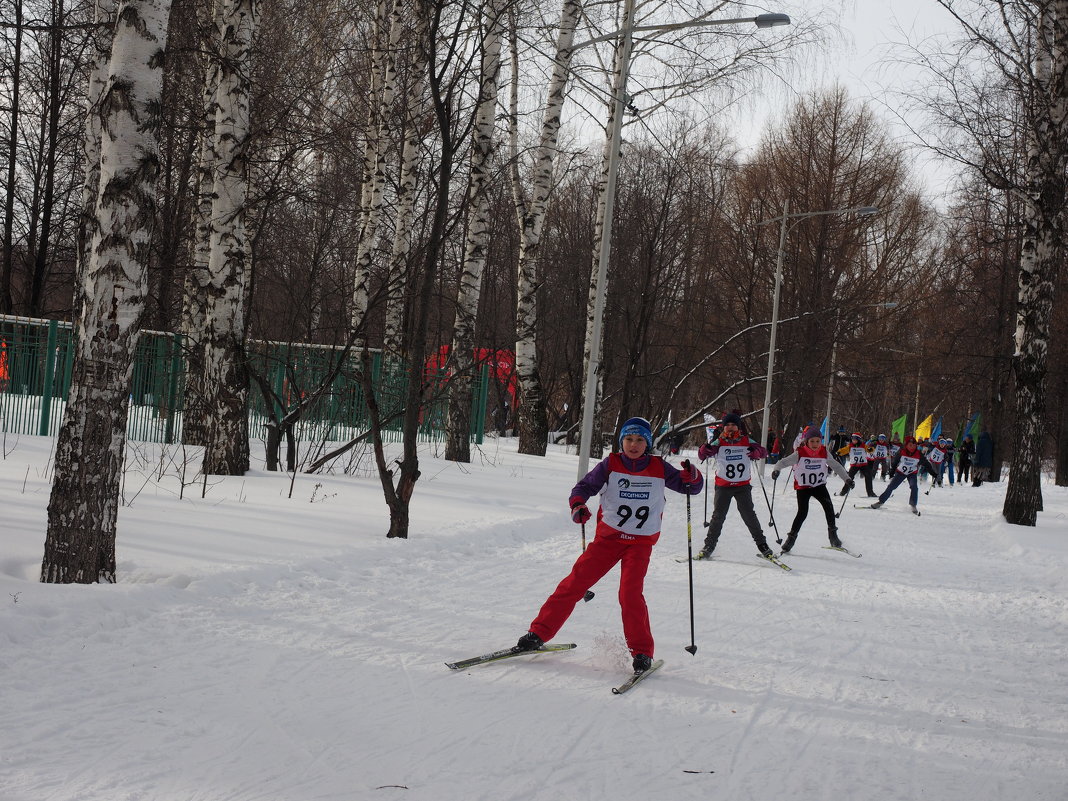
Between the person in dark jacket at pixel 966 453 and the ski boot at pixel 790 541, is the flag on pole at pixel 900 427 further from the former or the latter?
the ski boot at pixel 790 541

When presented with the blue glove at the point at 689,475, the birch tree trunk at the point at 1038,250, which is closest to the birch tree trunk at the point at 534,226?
the birch tree trunk at the point at 1038,250

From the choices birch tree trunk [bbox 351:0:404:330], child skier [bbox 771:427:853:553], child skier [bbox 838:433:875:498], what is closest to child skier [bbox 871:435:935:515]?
child skier [bbox 838:433:875:498]

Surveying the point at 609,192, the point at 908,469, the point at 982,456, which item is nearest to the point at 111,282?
the point at 609,192

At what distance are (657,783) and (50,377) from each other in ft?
51.0

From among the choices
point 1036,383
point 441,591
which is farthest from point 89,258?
point 1036,383

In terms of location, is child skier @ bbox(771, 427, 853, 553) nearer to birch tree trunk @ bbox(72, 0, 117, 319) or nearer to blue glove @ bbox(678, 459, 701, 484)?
blue glove @ bbox(678, 459, 701, 484)

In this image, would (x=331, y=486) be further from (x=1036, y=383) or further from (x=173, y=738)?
(x=1036, y=383)

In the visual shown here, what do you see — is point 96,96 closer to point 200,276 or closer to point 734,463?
point 200,276

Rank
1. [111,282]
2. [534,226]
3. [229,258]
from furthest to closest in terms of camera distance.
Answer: [534,226] < [229,258] < [111,282]

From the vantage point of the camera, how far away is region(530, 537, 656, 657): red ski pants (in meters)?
6.09

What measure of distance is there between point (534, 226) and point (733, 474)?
10.4 meters

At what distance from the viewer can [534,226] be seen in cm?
2091

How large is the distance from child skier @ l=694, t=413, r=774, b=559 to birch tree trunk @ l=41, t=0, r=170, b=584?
23.4 ft

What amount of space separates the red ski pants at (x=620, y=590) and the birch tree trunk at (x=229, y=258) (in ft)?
23.3
